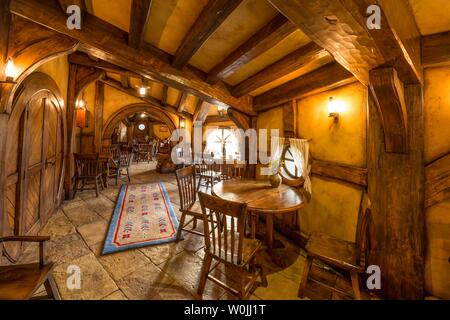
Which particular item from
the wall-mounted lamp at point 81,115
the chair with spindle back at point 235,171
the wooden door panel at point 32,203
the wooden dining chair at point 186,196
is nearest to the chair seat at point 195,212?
the wooden dining chair at point 186,196

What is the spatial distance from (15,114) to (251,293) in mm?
2998

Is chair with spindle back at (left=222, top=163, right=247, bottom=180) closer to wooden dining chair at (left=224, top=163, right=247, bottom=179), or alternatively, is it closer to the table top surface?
wooden dining chair at (left=224, top=163, right=247, bottom=179)

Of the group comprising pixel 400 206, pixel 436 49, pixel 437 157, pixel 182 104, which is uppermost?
pixel 182 104

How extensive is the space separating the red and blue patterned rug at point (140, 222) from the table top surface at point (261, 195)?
3.53ft

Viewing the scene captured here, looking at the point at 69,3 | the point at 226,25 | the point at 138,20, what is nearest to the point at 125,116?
the point at 69,3

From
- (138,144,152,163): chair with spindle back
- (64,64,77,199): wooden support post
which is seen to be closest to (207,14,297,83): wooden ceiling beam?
(64,64,77,199): wooden support post

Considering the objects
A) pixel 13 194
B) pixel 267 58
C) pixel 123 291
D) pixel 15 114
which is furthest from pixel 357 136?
pixel 13 194

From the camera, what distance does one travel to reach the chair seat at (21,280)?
1159mm

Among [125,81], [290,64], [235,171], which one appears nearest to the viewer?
[290,64]

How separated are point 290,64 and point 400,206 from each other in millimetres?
1785

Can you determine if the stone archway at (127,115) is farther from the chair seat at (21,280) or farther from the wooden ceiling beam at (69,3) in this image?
the chair seat at (21,280)

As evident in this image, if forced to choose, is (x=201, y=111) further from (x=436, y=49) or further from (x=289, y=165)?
(x=436, y=49)

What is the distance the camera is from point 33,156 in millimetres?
2549

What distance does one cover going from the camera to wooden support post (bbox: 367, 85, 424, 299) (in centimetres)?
165
